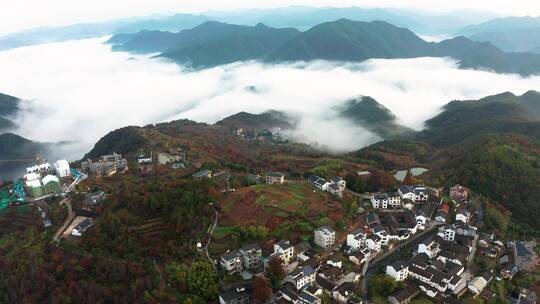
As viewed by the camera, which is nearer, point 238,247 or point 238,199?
point 238,247

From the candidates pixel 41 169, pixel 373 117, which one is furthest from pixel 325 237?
pixel 373 117

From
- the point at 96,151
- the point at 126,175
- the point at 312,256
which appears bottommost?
the point at 96,151

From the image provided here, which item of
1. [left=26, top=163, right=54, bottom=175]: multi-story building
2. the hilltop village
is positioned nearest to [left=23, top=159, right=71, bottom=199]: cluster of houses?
the hilltop village

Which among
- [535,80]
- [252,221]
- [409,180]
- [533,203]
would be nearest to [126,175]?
[252,221]

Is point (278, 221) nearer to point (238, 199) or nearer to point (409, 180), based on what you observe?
point (238, 199)

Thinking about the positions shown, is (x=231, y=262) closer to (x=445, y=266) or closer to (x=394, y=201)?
(x=445, y=266)

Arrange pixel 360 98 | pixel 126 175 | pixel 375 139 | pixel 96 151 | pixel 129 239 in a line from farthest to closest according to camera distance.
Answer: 1. pixel 360 98
2. pixel 375 139
3. pixel 96 151
4. pixel 126 175
5. pixel 129 239

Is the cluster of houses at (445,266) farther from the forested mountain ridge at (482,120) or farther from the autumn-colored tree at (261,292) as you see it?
the forested mountain ridge at (482,120)
